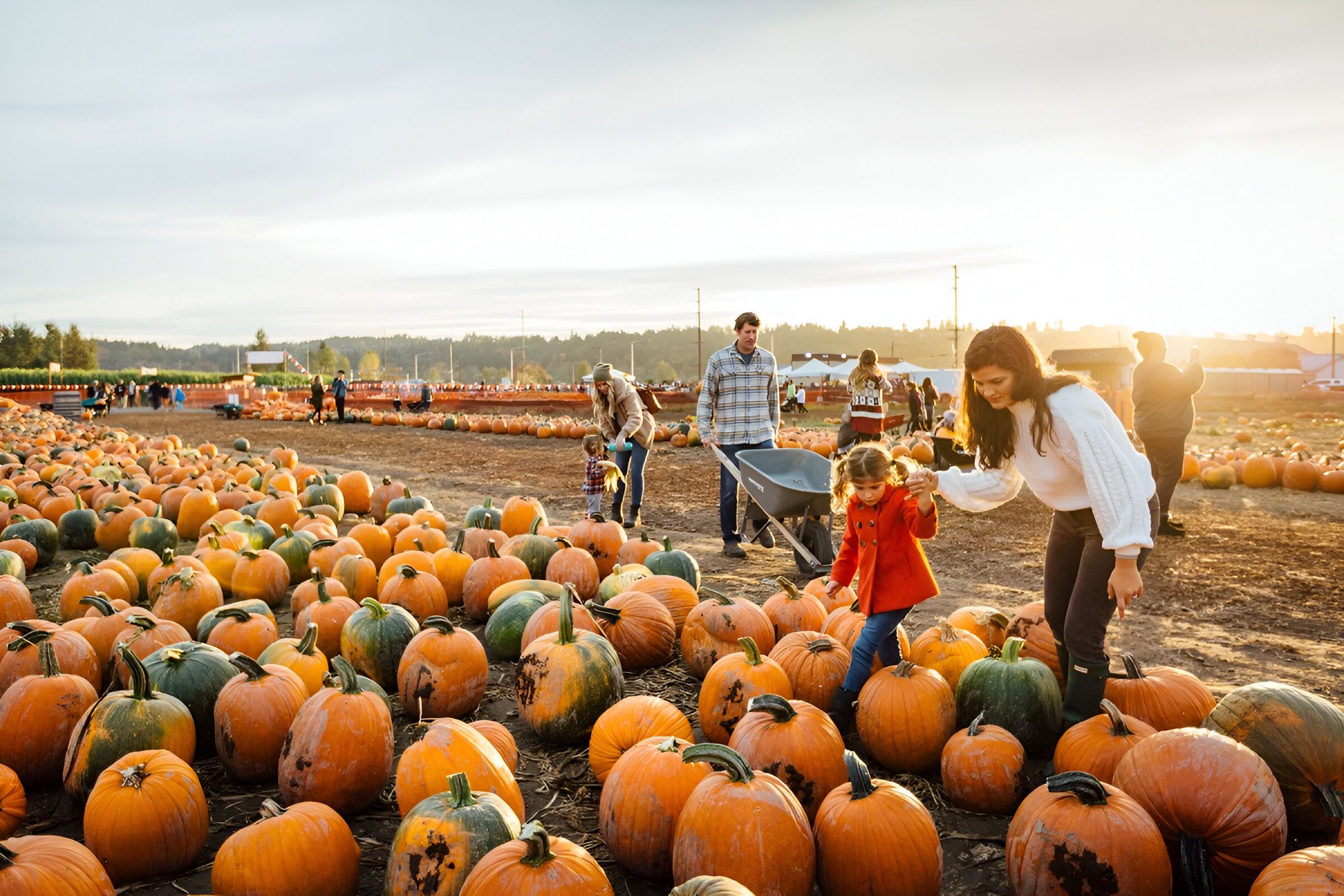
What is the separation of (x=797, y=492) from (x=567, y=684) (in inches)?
115

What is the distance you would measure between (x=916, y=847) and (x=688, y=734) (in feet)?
3.28

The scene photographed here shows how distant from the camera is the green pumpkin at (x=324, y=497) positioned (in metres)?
8.30

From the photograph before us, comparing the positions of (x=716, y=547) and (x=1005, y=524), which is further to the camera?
(x=1005, y=524)

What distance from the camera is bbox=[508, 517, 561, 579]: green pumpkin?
567cm

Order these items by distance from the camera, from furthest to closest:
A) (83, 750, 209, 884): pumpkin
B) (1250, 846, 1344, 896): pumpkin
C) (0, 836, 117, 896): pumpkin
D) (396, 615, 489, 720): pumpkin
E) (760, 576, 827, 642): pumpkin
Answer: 1. (760, 576, 827, 642): pumpkin
2. (396, 615, 489, 720): pumpkin
3. (83, 750, 209, 884): pumpkin
4. (0, 836, 117, 896): pumpkin
5. (1250, 846, 1344, 896): pumpkin

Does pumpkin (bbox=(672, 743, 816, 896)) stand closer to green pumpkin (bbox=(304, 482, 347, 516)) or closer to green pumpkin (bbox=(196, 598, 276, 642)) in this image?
green pumpkin (bbox=(196, 598, 276, 642))

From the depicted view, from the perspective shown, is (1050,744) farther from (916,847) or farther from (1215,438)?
(1215,438)

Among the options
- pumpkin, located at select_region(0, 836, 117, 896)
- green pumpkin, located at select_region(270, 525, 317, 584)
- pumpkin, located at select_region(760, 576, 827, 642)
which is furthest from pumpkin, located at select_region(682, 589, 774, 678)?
green pumpkin, located at select_region(270, 525, 317, 584)

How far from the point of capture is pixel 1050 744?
3.32 metres

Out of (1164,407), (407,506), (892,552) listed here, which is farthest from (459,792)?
(1164,407)

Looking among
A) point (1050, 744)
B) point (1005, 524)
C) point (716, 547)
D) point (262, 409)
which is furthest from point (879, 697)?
point (262, 409)

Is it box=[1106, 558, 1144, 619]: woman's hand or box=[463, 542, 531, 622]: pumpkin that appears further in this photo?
box=[463, 542, 531, 622]: pumpkin

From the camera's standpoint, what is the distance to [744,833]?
7.70 feet

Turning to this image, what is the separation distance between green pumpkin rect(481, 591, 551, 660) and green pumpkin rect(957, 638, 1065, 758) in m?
2.20
